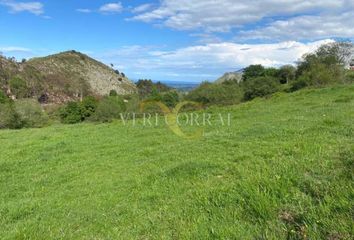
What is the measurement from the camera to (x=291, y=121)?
49.8 ft

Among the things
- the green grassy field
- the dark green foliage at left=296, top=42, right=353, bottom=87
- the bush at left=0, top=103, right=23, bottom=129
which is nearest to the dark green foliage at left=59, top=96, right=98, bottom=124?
the bush at left=0, top=103, right=23, bottom=129

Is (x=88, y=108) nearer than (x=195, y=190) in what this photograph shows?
No

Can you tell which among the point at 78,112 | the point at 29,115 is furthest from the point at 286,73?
the point at 29,115

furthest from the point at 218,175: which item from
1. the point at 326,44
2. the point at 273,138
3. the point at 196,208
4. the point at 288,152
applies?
the point at 326,44

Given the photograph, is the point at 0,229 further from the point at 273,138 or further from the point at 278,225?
the point at 273,138

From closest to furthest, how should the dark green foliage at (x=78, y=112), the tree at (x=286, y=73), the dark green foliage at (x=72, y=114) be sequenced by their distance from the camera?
the tree at (x=286, y=73) → the dark green foliage at (x=72, y=114) → the dark green foliage at (x=78, y=112)

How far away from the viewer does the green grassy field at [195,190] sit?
13.4ft

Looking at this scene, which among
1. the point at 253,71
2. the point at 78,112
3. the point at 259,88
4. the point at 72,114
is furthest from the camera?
the point at 253,71

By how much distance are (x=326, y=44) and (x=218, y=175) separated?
6629 centimetres

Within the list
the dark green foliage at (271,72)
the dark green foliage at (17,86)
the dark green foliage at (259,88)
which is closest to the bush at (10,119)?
the dark green foliage at (259,88)

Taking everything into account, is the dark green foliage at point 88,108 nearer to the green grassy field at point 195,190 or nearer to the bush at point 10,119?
the bush at point 10,119

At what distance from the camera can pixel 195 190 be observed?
20.0 ft

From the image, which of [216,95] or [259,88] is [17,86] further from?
[259,88]

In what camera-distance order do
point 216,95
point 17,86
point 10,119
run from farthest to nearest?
point 17,86 → point 216,95 → point 10,119
